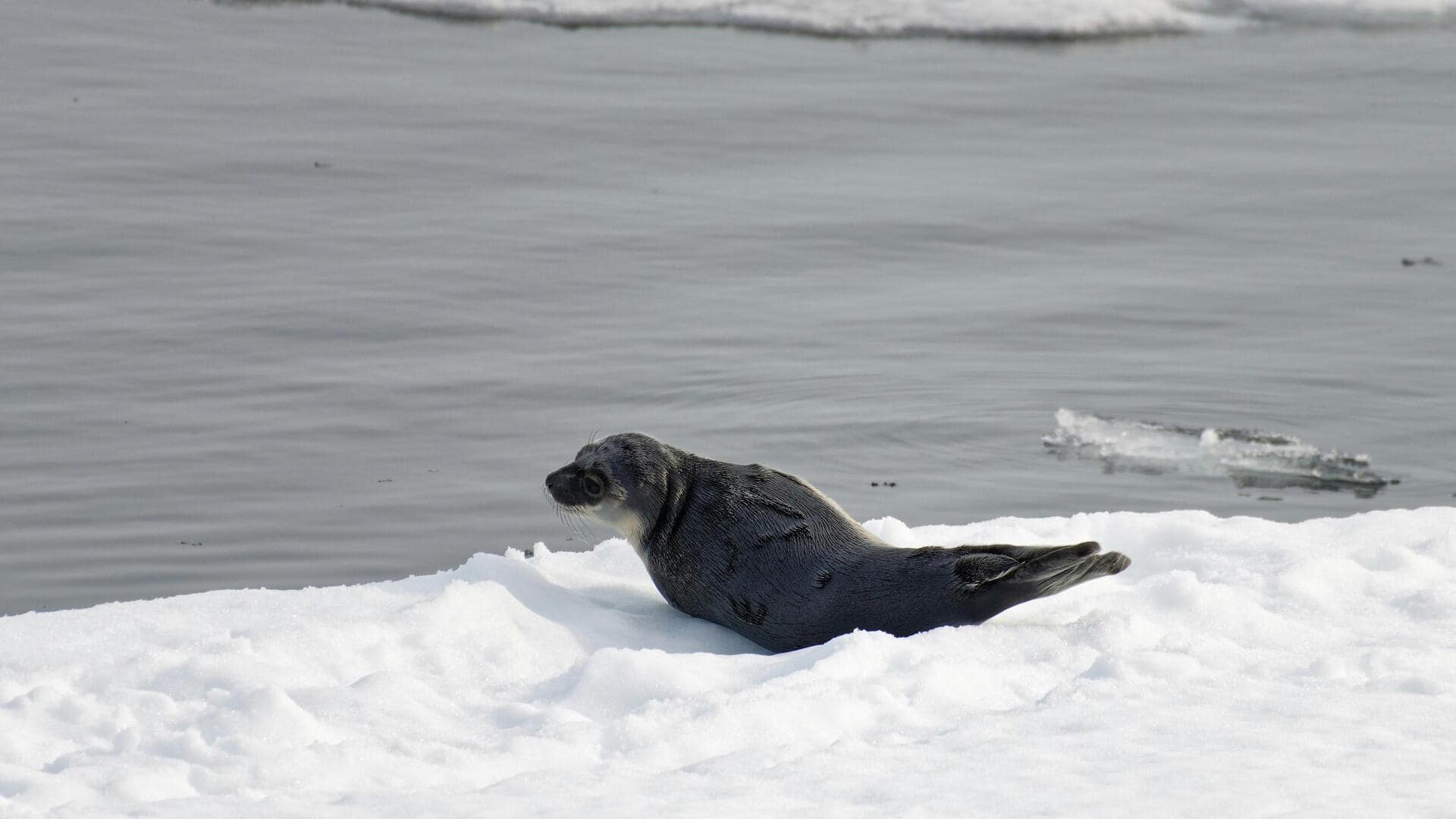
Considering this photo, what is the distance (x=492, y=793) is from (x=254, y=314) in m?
5.93

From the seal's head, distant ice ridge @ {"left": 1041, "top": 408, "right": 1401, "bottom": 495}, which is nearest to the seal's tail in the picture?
the seal's head

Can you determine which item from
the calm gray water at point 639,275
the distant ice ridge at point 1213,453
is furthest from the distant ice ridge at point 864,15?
the distant ice ridge at point 1213,453

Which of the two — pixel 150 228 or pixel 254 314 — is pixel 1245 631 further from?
pixel 150 228

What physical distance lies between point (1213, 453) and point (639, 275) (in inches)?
133

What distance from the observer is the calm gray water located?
762 centimetres

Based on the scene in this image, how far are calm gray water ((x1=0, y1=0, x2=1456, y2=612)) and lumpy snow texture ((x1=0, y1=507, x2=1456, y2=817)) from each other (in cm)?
170

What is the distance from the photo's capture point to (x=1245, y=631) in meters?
5.21

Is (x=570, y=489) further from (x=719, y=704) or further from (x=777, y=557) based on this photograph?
(x=719, y=704)

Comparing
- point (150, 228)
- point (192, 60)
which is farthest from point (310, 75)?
point (150, 228)

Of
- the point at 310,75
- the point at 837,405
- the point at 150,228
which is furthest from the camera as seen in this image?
the point at 310,75

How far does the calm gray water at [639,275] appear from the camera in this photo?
7.62 m

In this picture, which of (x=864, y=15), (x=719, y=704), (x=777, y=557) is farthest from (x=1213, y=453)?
(x=864, y=15)

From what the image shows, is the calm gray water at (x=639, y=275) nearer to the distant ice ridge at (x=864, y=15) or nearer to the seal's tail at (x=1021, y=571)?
the distant ice ridge at (x=864, y=15)

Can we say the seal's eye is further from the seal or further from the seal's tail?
the seal's tail
